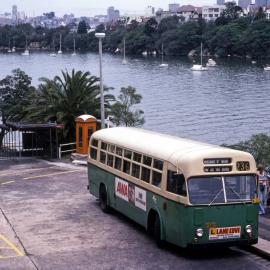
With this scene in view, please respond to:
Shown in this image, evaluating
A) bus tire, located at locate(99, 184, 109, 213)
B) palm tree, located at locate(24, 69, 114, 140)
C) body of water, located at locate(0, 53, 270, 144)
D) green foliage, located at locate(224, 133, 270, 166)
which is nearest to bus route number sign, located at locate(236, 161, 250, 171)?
bus tire, located at locate(99, 184, 109, 213)

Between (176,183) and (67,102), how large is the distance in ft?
78.4

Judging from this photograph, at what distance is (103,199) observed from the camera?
19.1 m

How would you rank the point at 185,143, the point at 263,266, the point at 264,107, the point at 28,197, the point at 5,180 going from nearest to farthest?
the point at 263,266
the point at 185,143
the point at 28,197
the point at 5,180
the point at 264,107

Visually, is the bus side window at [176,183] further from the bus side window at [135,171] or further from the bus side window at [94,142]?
the bus side window at [94,142]

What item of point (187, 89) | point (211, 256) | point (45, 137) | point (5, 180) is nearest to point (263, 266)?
point (211, 256)

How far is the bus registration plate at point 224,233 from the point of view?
45.5ft

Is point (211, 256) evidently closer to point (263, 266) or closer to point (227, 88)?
point (263, 266)

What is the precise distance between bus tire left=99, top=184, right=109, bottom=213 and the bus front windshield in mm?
5253

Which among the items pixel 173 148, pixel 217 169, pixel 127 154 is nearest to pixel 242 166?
pixel 217 169

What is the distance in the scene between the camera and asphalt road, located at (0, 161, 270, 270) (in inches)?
547

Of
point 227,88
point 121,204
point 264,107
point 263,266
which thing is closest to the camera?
point 263,266

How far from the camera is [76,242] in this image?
1576cm

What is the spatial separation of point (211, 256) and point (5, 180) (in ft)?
41.4

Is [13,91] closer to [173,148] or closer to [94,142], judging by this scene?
[94,142]
